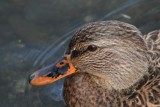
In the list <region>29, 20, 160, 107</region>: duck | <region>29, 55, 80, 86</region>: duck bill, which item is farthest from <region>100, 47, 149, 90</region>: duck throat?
<region>29, 55, 80, 86</region>: duck bill

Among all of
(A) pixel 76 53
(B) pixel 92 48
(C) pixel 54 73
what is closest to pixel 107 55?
(B) pixel 92 48

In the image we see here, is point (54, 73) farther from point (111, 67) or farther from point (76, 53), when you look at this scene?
point (111, 67)

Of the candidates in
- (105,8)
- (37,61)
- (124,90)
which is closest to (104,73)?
(124,90)

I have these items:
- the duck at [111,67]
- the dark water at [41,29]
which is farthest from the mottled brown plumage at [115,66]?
the dark water at [41,29]

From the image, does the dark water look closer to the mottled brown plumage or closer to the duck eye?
the mottled brown plumage

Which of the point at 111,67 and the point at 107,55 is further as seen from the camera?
the point at 111,67

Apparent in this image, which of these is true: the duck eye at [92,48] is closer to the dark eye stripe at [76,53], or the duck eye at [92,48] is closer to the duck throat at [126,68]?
the dark eye stripe at [76,53]
